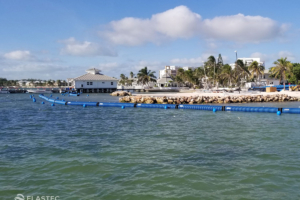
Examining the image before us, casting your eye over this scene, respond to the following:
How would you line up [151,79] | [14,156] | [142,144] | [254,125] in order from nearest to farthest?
[14,156] → [142,144] → [254,125] → [151,79]

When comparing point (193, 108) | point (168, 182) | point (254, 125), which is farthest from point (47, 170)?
point (193, 108)

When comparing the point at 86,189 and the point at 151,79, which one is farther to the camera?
the point at 151,79

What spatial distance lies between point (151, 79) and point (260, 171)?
3767 inches

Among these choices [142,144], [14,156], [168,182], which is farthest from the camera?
[142,144]

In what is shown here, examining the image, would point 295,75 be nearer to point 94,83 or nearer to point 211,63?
point 211,63

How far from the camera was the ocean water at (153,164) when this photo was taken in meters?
7.78

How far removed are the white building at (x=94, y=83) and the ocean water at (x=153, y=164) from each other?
65262 millimetres

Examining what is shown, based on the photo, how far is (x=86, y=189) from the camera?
7891mm

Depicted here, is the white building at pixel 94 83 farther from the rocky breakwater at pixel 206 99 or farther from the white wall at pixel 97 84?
the rocky breakwater at pixel 206 99

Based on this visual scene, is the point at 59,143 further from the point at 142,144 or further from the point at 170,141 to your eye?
the point at 170,141

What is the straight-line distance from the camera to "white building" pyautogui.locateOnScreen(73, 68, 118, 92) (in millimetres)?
80562

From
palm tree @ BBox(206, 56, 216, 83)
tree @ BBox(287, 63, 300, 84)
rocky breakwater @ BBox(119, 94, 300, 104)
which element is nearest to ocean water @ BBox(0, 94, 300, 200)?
rocky breakwater @ BBox(119, 94, 300, 104)

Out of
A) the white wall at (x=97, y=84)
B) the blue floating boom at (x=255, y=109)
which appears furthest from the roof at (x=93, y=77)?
the blue floating boom at (x=255, y=109)

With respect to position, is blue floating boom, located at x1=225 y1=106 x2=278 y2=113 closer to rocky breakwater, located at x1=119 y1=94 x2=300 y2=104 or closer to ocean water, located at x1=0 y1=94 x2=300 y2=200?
rocky breakwater, located at x1=119 y1=94 x2=300 y2=104
